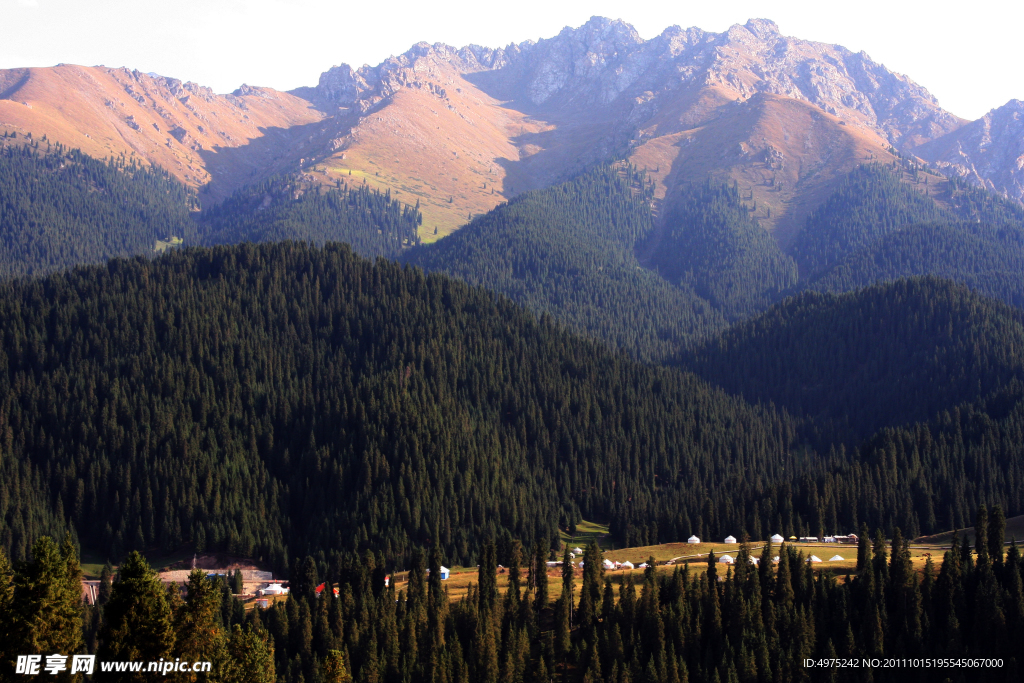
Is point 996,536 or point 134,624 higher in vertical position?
point 996,536

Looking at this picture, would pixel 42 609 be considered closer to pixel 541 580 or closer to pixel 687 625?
pixel 687 625

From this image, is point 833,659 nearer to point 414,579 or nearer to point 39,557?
point 414,579

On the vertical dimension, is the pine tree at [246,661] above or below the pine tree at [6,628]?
below

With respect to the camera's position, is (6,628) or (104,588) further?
(104,588)

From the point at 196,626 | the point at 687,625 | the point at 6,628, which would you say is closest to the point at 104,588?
the point at 687,625

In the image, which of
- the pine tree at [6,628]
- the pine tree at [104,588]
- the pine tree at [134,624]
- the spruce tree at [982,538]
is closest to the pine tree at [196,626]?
the pine tree at [134,624]

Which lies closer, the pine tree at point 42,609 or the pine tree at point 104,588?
the pine tree at point 42,609

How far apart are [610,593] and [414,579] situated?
36473 mm

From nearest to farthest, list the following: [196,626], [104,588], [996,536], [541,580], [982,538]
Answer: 1. [196,626]
2. [996,536]
3. [982,538]
4. [541,580]
5. [104,588]

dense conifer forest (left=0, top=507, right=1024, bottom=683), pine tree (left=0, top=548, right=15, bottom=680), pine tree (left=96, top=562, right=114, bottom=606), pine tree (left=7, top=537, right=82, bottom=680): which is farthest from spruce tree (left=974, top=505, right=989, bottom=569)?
pine tree (left=96, top=562, right=114, bottom=606)

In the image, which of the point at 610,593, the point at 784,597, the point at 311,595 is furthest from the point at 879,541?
the point at 311,595

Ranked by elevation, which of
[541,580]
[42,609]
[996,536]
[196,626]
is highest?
[996,536]

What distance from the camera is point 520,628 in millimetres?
147875

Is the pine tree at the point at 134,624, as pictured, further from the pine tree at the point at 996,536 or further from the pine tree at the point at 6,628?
the pine tree at the point at 996,536
